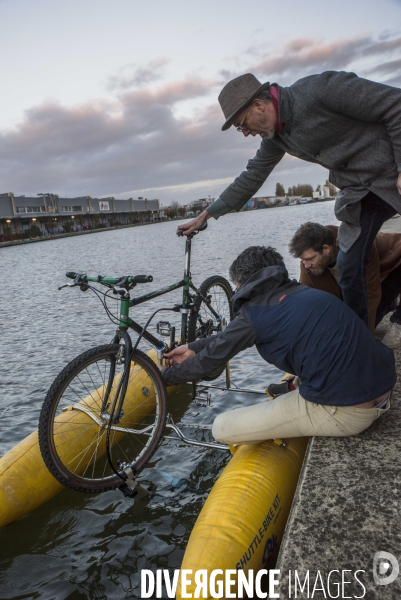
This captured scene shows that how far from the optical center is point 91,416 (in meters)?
4.15

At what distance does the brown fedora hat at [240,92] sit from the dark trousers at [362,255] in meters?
1.16

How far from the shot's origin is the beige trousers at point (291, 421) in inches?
Result: 122

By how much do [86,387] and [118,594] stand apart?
168 centimetres

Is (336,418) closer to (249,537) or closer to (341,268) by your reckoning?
(249,537)

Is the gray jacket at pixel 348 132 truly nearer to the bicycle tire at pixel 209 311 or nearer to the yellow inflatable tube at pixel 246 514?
the yellow inflatable tube at pixel 246 514

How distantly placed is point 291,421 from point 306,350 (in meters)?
0.56

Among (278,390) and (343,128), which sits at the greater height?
(343,128)

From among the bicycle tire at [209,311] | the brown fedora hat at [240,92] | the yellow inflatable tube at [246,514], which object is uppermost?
the brown fedora hat at [240,92]

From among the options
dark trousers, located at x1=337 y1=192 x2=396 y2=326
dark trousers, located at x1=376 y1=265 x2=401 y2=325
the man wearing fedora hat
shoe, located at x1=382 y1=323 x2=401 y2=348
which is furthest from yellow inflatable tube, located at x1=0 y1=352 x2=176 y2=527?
dark trousers, located at x1=376 y1=265 x2=401 y2=325

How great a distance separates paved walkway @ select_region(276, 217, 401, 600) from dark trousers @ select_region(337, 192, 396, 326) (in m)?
1.39

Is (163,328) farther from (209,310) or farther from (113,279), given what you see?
(209,310)

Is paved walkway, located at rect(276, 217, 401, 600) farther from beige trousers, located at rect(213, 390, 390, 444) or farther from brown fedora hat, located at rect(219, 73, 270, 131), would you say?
brown fedora hat, located at rect(219, 73, 270, 131)

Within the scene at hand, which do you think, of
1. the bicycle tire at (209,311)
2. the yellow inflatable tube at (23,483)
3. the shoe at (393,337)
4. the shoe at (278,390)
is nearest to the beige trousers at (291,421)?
the shoe at (278,390)

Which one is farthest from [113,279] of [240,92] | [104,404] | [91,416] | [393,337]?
[393,337]
